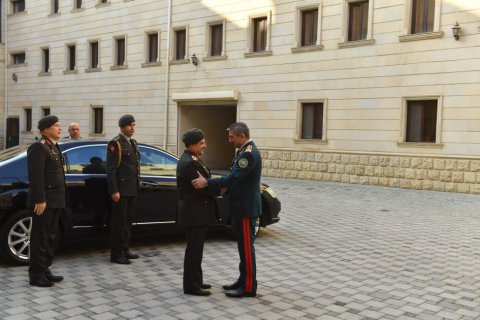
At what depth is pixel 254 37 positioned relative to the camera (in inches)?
805

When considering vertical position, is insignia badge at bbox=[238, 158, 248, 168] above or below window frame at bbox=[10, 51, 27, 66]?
below

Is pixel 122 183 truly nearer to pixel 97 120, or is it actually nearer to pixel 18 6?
pixel 97 120

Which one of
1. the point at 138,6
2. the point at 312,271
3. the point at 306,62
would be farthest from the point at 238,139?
the point at 138,6

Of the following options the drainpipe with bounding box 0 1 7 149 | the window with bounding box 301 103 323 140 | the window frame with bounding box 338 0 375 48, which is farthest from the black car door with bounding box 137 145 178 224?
the drainpipe with bounding box 0 1 7 149

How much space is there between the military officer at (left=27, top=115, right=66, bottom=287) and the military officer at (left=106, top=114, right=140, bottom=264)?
775 mm

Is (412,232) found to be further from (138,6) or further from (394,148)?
(138,6)

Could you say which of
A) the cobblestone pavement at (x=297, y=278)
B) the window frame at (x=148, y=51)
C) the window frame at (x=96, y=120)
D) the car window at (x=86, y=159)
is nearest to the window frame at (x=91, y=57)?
the window frame at (x=96, y=120)

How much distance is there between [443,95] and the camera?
51.2 feet

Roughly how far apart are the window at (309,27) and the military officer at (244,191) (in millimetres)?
14516

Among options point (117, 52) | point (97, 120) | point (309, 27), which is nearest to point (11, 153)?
point (309, 27)

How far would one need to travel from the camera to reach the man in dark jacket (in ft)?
16.4

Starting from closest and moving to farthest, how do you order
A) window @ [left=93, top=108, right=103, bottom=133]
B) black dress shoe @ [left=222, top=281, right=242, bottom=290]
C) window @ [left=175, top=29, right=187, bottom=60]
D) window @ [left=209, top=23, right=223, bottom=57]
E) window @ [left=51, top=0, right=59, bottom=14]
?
black dress shoe @ [left=222, top=281, right=242, bottom=290] < window @ [left=209, top=23, right=223, bottom=57] < window @ [left=175, top=29, right=187, bottom=60] < window @ [left=93, top=108, right=103, bottom=133] < window @ [left=51, top=0, right=59, bottom=14]

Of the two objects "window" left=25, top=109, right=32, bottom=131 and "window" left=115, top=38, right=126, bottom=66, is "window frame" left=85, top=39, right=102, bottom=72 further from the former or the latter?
"window" left=25, top=109, right=32, bottom=131

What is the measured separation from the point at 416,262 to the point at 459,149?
9714mm
